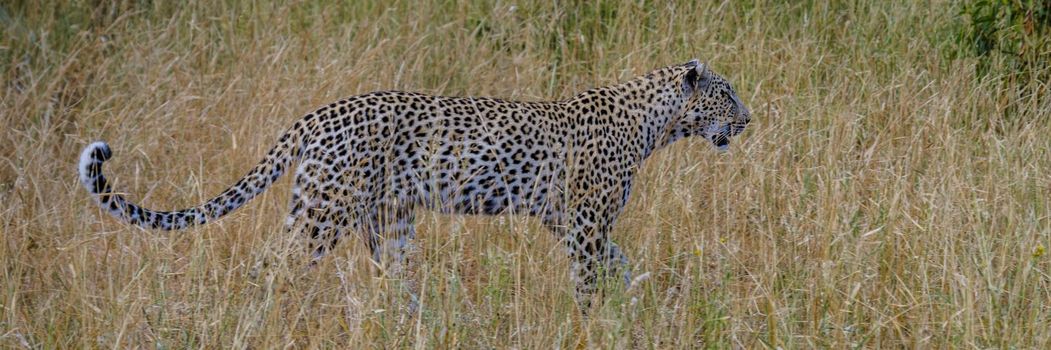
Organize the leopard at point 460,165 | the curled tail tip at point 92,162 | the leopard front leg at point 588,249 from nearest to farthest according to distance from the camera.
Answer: the curled tail tip at point 92,162 < the leopard at point 460,165 < the leopard front leg at point 588,249

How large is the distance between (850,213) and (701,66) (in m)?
0.85

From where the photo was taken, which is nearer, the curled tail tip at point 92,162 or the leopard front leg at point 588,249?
the curled tail tip at point 92,162

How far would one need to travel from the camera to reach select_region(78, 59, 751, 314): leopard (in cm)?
474

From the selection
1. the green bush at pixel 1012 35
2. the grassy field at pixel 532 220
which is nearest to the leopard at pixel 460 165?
the grassy field at pixel 532 220

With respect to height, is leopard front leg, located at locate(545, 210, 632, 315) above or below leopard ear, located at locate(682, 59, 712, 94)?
below

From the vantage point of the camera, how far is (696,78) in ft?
18.6

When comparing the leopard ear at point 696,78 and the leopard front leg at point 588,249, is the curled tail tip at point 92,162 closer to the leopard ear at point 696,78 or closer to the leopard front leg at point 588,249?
the leopard front leg at point 588,249

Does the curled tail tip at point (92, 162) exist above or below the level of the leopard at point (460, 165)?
above

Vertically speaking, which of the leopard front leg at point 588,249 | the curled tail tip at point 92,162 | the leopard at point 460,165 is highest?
the curled tail tip at point 92,162

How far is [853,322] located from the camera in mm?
4414

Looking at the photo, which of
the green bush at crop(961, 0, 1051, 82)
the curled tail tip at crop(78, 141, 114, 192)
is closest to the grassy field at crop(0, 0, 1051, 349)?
the green bush at crop(961, 0, 1051, 82)

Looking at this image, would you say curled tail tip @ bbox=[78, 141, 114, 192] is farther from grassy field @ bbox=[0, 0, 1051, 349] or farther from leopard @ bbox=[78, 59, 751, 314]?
grassy field @ bbox=[0, 0, 1051, 349]

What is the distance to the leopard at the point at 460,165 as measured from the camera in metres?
4.74

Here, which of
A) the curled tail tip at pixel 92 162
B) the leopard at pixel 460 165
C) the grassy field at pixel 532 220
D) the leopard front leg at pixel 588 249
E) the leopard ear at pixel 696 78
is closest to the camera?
the grassy field at pixel 532 220
